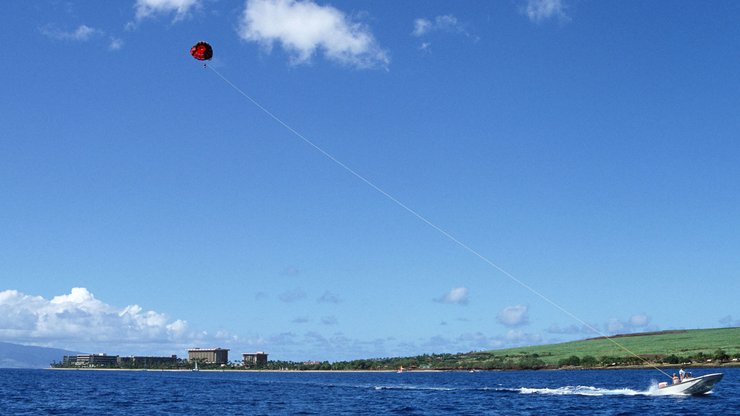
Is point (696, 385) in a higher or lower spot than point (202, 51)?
lower

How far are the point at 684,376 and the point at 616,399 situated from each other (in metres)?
9.21

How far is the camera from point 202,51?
55375 mm

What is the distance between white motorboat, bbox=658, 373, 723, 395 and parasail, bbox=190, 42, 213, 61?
222ft

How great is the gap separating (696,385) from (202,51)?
70191mm

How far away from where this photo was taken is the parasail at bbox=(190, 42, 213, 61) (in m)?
54.9

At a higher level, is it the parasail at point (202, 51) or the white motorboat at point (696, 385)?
the parasail at point (202, 51)

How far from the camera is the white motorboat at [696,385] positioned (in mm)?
86438

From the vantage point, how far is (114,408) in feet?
278

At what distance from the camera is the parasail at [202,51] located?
5494 cm

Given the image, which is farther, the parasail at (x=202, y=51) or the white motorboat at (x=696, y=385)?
the white motorboat at (x=696, y=385)

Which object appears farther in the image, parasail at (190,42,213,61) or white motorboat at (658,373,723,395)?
white motorboat at (658,373,723,395)

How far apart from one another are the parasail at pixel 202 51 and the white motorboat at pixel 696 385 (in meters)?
67.8

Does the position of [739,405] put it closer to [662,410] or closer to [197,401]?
[662,410]

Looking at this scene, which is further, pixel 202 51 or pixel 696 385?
pixel 696 385
